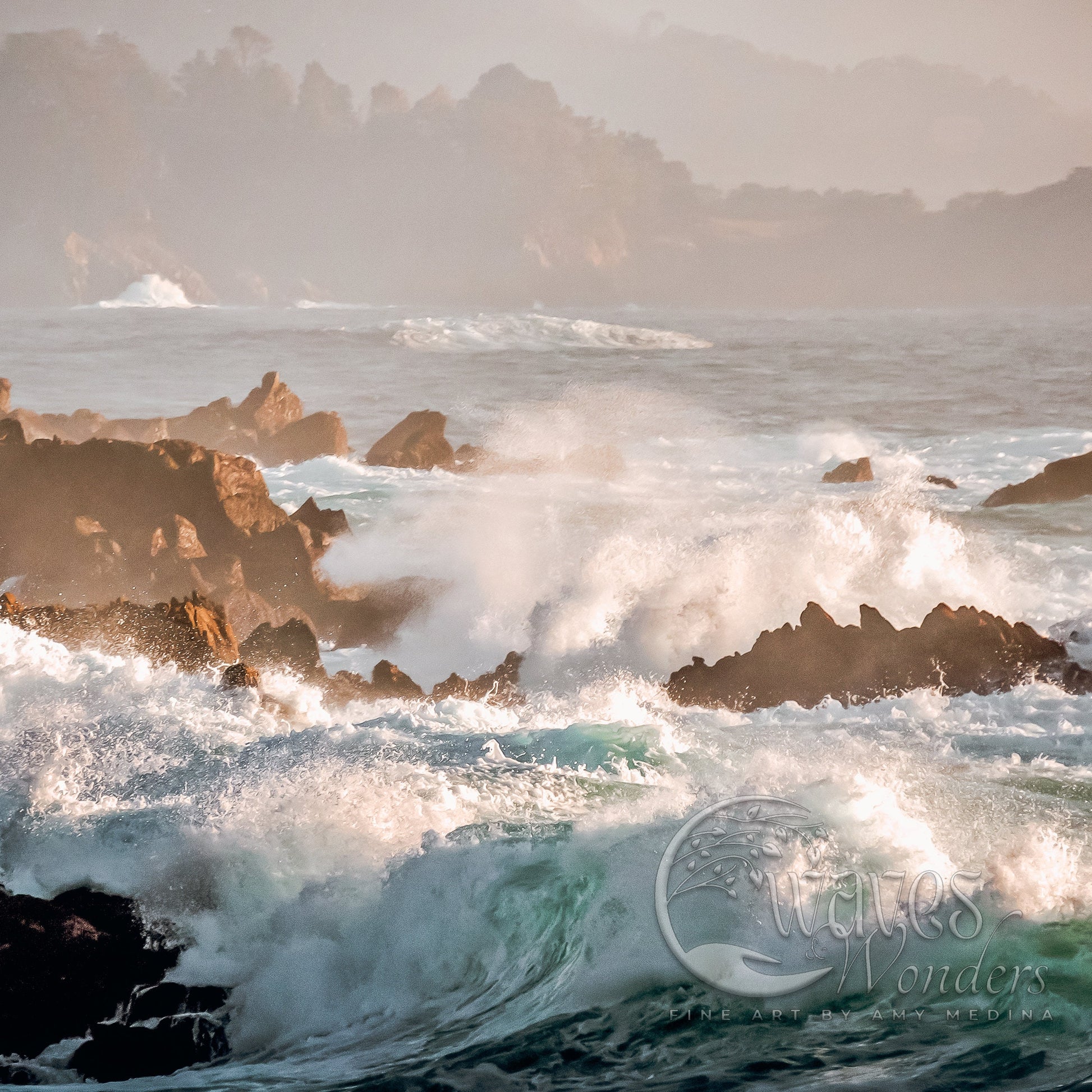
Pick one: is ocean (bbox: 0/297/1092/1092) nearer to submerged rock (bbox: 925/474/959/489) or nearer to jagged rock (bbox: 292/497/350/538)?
submerged rock (bbox: 925/474/959/489)

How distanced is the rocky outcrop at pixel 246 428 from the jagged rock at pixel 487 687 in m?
13.0

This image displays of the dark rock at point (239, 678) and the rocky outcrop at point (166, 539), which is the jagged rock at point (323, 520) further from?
the dark rock at point (239, 678)

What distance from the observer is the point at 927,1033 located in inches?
204

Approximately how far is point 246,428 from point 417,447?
4.95 metres

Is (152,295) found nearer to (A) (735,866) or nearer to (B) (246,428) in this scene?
(B) (246,428)

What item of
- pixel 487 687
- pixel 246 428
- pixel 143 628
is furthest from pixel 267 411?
pixel 487 687

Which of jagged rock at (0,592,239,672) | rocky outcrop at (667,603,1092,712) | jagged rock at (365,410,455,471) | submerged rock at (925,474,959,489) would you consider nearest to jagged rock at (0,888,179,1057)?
jagged rock at (0,592,239,672)

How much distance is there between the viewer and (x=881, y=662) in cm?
1145

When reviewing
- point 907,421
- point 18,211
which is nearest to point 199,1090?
point 907,421

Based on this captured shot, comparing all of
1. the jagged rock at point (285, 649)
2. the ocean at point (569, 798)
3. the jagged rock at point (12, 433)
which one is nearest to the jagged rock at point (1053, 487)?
the ocean at point (569, 798)

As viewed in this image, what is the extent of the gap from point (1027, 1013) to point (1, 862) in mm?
6905

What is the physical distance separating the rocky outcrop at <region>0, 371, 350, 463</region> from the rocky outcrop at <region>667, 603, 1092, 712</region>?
1557 cm

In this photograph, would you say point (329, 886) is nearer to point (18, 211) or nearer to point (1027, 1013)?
point (1027, 1013)

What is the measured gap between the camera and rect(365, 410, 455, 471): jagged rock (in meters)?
23.3
